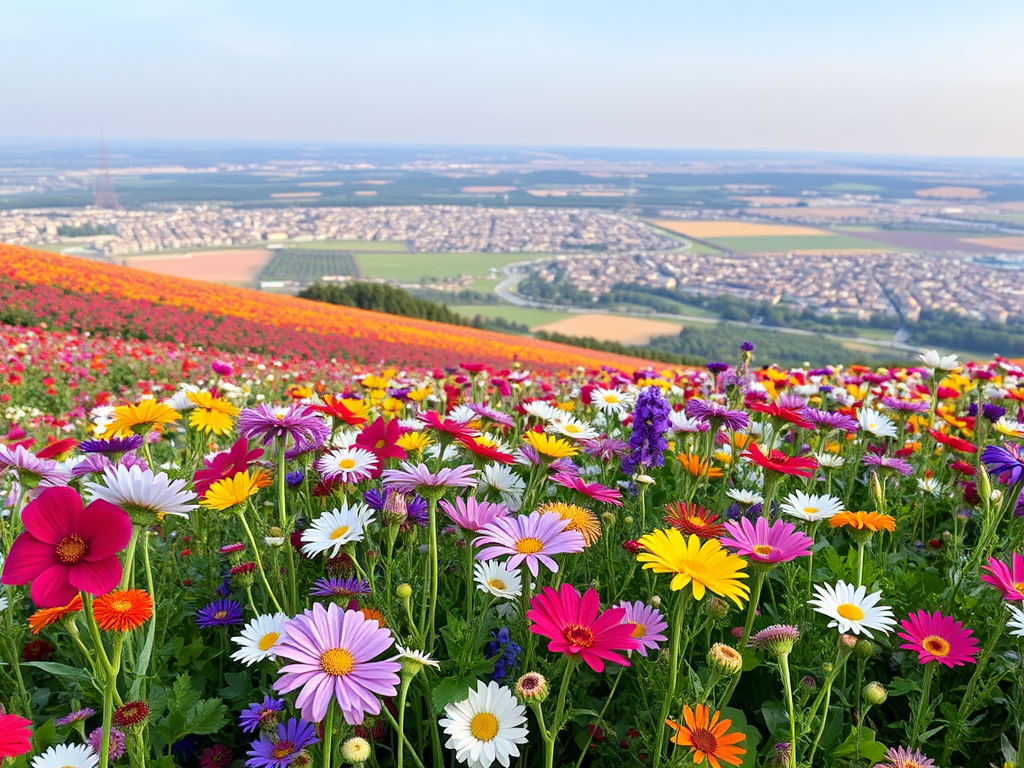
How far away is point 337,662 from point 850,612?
1016 millimetres

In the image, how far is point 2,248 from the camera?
53.8 feet

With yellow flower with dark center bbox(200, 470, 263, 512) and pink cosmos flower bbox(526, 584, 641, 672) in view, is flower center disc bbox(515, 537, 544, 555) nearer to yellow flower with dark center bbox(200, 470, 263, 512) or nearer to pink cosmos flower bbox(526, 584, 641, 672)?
pink cosmos flower bbox(526, 584, 641, 672)

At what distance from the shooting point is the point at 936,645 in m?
1.35

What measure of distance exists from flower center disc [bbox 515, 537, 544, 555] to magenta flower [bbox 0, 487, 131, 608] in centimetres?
65

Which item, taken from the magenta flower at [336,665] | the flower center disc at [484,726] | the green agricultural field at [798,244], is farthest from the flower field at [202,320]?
the green agricultural field at [798,244]

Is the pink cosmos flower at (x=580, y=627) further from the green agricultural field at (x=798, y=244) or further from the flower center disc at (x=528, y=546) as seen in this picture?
the green agricultural field at (x=798, y=244)

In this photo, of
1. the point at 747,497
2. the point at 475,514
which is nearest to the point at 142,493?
the point at 475,514

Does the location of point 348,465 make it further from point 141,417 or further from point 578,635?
point 578,635

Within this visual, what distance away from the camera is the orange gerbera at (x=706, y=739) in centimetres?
108

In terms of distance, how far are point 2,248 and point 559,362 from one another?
14.4 meters

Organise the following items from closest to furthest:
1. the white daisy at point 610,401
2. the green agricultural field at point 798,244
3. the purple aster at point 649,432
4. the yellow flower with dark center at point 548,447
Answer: the yellow flower with dark center at point 548,447, the purple aster at point 649,432, the white daisy at point 610,401, the green agricultural field at point 798,244

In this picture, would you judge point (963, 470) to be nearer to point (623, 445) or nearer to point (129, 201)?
point (623, 445)

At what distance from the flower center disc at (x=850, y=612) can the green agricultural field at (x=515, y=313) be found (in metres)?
40.0

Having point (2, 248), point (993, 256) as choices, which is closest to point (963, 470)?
point (2, 248)
